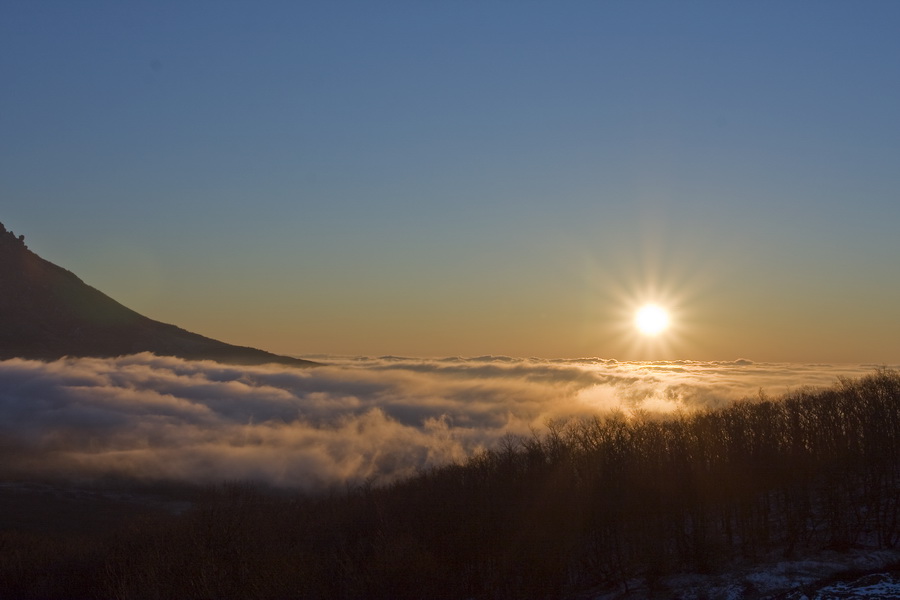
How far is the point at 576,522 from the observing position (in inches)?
2771

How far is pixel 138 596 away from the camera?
63344 mm

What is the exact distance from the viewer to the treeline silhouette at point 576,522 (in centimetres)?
6006

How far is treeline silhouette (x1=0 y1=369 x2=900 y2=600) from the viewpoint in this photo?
6006cm

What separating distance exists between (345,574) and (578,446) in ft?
102

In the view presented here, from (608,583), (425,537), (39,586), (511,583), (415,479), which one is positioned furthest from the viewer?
(415,479)

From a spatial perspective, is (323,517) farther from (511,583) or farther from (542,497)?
(511,583)

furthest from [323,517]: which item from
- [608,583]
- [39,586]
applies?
[608,583]

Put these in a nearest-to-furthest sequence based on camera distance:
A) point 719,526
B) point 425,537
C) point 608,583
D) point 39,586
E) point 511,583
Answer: point 608,583
point 511,583
point 719,526
point 425,537
point 39,586

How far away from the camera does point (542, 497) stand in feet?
251

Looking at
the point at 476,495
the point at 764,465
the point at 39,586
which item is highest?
the point at 764,465

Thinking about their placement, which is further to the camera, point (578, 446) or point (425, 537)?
point (578, 446)

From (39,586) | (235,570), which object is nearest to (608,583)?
(235,570)

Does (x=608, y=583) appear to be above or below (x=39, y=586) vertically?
above

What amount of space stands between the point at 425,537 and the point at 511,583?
1426 centimetres
